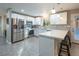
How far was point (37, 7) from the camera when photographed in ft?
4.37

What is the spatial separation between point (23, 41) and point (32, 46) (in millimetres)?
157

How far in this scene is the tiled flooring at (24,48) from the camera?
4.26ft

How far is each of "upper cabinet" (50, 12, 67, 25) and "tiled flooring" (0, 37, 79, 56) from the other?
0.37 meters

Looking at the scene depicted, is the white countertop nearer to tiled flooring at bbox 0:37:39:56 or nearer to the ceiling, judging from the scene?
tiled flooring at bbox 0:37:39:56

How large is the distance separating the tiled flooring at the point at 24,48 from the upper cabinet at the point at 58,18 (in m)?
0.37

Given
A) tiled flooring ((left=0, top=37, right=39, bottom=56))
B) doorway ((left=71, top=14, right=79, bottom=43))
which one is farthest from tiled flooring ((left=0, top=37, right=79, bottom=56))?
doorway ((left=71, top=14, right=79, bottom=43))

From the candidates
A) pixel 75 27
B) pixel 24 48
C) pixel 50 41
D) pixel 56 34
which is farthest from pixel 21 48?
pixel 75 27

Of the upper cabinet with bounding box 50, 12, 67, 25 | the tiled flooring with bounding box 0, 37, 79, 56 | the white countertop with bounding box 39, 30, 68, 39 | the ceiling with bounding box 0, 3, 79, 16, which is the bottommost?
the tiled flooring with bounding box 0, 37, 79, 56

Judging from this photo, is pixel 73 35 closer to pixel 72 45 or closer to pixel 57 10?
pixel 72 45

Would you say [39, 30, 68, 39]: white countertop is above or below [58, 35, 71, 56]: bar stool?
above

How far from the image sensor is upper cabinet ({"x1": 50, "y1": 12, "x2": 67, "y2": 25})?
1328mm

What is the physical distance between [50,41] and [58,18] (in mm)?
376

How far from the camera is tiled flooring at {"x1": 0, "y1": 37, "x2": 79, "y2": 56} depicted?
130 centimetres

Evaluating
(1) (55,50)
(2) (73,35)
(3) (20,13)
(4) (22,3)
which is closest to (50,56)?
(1) (55,50)
